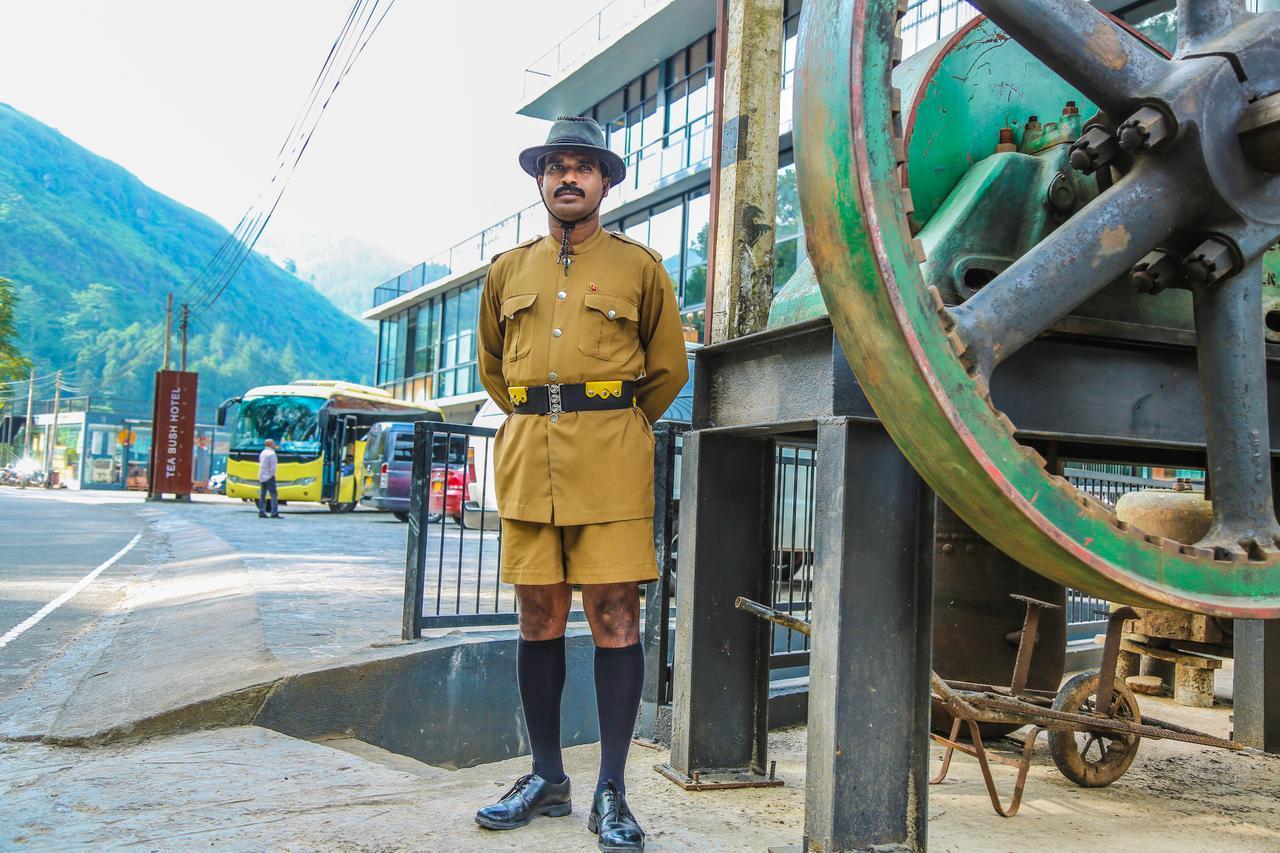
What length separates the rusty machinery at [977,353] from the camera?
2182mm

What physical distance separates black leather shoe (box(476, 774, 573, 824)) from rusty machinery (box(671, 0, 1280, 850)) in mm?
592

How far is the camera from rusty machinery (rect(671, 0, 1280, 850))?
2.18 m

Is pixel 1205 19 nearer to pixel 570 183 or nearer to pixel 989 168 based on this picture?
pixel 989 168

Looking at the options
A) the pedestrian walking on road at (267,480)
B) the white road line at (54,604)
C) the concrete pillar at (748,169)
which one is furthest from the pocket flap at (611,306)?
the pedestrian walking on road at (267,480)

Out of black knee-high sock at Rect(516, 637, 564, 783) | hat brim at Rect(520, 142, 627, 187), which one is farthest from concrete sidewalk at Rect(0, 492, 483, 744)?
hat brim at Rect(520, 142, 627, 187)

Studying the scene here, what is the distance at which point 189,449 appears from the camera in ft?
102

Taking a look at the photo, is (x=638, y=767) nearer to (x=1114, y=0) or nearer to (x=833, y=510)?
(x=833, y=510)

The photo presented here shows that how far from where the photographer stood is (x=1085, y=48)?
91.6 inches

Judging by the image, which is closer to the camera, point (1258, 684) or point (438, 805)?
point (438, 805)

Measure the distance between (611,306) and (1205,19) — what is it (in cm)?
169

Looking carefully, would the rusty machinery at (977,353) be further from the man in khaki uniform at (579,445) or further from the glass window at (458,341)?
the glass window at (458,341)

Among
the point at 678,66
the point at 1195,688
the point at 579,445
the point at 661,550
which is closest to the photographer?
the point at 579,445

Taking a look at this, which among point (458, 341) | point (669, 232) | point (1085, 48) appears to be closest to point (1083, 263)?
point (1085, 48)

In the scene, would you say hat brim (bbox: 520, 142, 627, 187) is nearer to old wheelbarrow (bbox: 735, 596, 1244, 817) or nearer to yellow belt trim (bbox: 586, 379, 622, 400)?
yellow belt trim (bbox: 586, 379, 622, 400)
